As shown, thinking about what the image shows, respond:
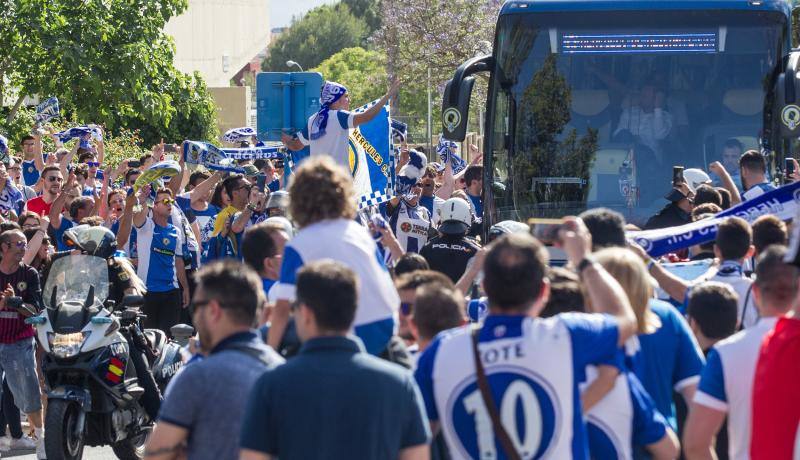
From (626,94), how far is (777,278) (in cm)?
652

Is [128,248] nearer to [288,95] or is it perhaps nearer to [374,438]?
[288,95]

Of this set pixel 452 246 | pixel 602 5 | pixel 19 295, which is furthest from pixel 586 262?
pixel 602 5

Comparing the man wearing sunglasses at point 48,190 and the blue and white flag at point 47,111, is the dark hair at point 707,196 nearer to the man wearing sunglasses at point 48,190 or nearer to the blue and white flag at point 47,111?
the man wearing sunglasses at point 48,190

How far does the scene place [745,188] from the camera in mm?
10297

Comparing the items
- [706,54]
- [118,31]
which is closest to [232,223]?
[706,54]

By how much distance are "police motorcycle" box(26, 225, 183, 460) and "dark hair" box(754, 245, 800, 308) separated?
508 cm

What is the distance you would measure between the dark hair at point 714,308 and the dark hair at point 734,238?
0.78 m

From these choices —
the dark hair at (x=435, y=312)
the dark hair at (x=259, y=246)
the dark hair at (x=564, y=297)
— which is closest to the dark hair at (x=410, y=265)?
the dark hair at (x=259, y=246)

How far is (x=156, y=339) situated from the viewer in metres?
10.1

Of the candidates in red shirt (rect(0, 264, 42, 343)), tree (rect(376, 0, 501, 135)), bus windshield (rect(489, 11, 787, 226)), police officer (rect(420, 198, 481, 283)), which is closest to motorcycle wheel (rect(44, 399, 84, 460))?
red shirt (rect(0, 264, 42, 343))

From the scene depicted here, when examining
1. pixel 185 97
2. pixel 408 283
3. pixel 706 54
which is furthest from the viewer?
pixel 185 97

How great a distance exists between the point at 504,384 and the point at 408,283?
63.6 inches

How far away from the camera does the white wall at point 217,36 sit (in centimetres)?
6656

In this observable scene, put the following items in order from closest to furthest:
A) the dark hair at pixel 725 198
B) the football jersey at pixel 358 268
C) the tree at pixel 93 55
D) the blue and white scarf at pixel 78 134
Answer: the football jersey at pixel 358 268, the dark hair at pixel 725 198, the blue and white scarf at pixel 78 134, the tree at pixel 93 55
